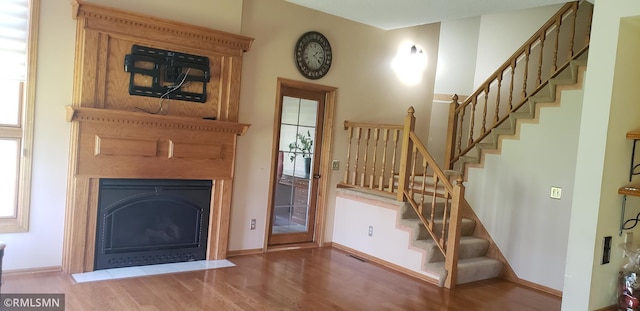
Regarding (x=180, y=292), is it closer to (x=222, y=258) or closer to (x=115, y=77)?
(x=222, y=258)

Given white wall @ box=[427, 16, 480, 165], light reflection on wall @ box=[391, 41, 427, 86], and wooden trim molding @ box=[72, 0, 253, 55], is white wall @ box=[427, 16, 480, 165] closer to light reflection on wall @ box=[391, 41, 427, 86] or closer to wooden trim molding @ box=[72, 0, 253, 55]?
light reflection on wall @ box=[391, 41, 427, 86]

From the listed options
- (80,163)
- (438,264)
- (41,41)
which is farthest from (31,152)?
(438,264)

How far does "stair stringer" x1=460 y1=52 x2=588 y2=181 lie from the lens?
4719 mm

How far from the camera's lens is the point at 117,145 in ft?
13.5

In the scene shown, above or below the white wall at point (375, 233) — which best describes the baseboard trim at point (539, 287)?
below

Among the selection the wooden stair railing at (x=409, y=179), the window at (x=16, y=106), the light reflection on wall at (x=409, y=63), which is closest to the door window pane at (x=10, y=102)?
the window at (x=16, y=106)

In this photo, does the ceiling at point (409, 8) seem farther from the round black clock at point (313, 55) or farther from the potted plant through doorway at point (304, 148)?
the potted plant through doorway at point (304, 148)

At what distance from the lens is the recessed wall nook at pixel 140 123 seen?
3.96m

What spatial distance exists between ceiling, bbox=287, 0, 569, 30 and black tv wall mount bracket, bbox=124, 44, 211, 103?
137 cm

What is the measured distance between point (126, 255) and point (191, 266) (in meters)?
0.60

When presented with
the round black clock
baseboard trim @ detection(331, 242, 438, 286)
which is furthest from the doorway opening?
baseboard trim @ detection(331, 242, 438, 286)

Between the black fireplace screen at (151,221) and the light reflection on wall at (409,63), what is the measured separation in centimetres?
306

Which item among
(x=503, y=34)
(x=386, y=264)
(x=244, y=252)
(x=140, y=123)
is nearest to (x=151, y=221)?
(x=140, y=123)

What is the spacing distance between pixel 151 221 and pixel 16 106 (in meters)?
1.48
